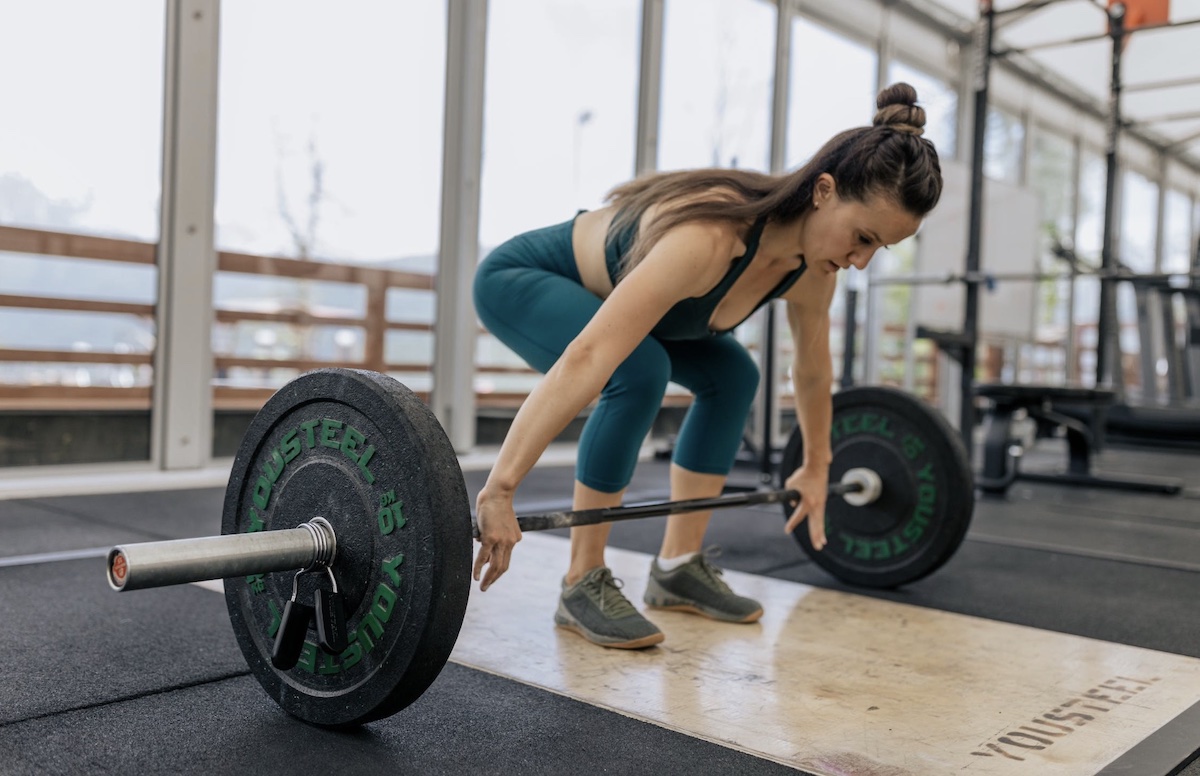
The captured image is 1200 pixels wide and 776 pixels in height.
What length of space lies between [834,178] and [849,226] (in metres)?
0.07

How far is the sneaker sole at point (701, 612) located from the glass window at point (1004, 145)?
6.38 metres

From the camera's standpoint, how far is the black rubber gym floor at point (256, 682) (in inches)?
41.4

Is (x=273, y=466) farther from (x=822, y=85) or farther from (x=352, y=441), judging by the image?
(x=822, y=85)

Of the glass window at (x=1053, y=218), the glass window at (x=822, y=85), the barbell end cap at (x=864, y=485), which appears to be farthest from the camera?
the glass window at (x=1053, y=218)

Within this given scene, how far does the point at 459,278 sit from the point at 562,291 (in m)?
2.71

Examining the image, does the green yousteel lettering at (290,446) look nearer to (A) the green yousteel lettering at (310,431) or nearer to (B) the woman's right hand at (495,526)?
(A) the green yousteel lettering at (310,431)

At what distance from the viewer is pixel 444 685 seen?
4.32ft

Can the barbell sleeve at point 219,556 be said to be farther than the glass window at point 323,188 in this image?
No

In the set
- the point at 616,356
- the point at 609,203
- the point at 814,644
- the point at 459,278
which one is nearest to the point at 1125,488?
the point at 459,278

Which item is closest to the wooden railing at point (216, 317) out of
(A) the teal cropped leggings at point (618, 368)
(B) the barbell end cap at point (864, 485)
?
(A) the teal cropped leggings at point (618, 368)

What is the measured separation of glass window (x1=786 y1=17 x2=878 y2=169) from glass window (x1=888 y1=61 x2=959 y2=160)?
13.0 inches

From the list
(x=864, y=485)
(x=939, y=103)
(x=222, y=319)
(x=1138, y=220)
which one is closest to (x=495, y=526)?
(x=864, y=485)

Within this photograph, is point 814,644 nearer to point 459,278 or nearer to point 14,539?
point 14,539

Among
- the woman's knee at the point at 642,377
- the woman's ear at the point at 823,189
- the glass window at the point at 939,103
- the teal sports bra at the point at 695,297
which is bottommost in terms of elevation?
the woman's knee at the point at 642,377
